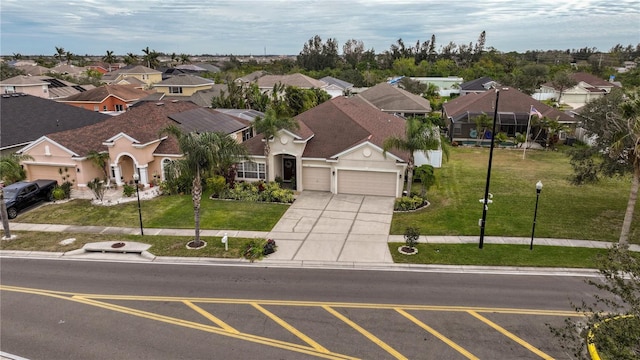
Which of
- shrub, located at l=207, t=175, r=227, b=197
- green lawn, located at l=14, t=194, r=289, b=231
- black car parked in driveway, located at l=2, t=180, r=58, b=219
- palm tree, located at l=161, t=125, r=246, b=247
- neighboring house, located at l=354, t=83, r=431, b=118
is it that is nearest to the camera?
palm tree, located at l=161, t=125, r=246, b=247

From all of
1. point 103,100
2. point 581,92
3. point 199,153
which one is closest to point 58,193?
point 199,153

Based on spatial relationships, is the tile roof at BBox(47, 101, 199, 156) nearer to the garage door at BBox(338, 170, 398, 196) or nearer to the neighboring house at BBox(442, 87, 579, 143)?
the garage door at BBox(338, 170, 398, 196)

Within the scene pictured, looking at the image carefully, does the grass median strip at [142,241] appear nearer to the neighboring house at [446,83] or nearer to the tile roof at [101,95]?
the tile roof at [101,95]

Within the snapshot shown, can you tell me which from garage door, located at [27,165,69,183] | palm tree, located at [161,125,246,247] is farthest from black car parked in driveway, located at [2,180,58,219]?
palm tree, located at [161,125,246,247]

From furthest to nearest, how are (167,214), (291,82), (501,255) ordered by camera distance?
(291,82)
(167,214)
(501,255)

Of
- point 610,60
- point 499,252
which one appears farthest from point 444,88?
point 499,252

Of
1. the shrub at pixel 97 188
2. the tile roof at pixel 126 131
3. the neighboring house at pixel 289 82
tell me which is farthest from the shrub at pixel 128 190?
the neighboring house at pixel 289 82

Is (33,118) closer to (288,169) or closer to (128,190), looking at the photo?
(128,190)
